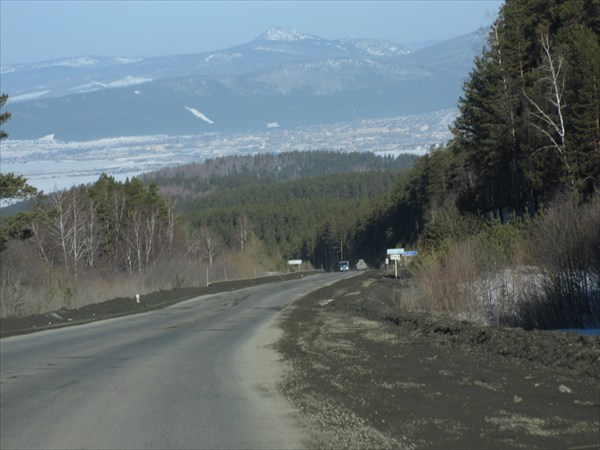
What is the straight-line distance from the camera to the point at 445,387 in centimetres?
1112

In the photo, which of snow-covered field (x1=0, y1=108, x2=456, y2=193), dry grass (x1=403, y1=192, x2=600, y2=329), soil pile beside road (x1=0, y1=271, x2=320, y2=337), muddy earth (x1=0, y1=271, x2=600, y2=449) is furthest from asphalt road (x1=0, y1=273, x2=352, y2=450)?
snow-covered field (x1=0, y1=108, x2=456, y2=193)

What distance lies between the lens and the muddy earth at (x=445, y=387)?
8547mm

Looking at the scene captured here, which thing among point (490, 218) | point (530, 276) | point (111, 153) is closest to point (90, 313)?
point (530, 276)

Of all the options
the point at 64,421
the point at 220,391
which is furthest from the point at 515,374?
the point at 64,421

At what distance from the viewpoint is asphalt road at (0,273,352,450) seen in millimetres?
9062

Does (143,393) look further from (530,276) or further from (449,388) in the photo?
(530,276)

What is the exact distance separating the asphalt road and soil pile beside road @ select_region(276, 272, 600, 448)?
0.66 meters

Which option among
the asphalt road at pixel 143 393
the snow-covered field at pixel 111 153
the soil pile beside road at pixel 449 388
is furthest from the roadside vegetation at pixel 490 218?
the asphalt road at pixel 143 393

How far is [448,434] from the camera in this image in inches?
337

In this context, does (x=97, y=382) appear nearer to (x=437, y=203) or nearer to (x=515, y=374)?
(x=515, y=374)

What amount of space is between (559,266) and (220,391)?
965cm

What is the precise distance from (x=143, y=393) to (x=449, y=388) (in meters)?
4.10

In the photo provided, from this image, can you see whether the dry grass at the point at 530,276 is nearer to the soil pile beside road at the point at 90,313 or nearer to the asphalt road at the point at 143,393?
the asphalt road at the point at 143,393

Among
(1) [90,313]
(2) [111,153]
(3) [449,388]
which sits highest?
(2) [111,153]
